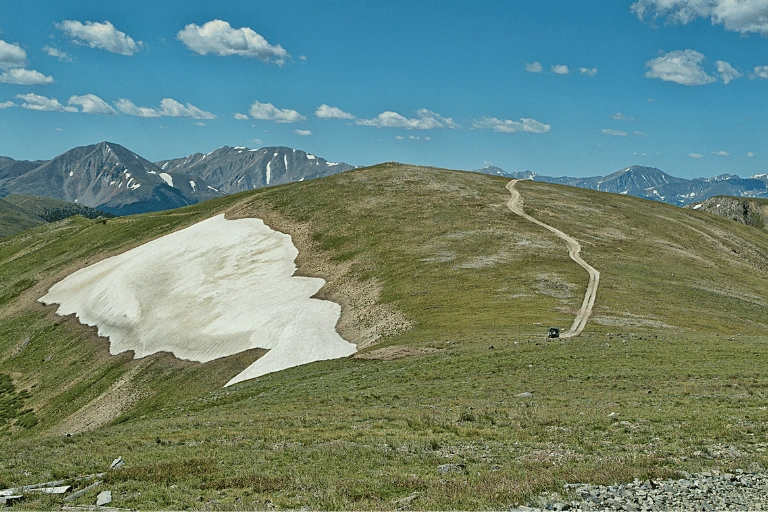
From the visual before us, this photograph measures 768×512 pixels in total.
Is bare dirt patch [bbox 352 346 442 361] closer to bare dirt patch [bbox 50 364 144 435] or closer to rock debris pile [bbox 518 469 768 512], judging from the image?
bare dirt patch [bbox 50 364 144 435]

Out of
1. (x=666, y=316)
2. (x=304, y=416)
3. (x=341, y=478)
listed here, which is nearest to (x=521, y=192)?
(x=666, y=316)

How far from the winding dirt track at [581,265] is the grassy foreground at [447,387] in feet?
4.24

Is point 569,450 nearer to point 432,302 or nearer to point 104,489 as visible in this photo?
point 104,489

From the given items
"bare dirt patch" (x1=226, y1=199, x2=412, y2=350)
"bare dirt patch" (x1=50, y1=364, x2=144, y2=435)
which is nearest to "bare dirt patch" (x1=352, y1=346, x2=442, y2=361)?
"bare dirt patch" (x1=226, y1=199, x2=412, y2=350)

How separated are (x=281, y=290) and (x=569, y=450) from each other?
62.3 meters

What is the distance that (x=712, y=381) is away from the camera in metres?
31.0

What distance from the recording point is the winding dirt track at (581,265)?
164 feet

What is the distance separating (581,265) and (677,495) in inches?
2374

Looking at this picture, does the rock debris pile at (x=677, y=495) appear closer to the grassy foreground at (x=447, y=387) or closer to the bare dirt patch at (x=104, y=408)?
the grassy foreground at (x=447, y=387)

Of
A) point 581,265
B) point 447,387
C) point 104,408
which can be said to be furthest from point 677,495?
point 581,265

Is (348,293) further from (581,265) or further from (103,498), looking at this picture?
(103,498)

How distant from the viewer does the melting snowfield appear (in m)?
61.6

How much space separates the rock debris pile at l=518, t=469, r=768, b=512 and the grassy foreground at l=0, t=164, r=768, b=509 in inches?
27.3

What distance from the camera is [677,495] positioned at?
48.1 feet
